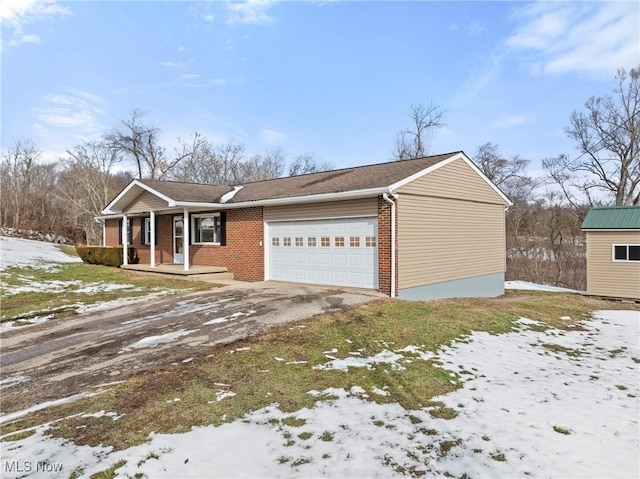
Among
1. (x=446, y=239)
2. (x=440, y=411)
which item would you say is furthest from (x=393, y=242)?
(x=440, y=411)

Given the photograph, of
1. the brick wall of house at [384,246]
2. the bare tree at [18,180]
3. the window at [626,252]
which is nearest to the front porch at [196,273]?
the brick wall of house at [384,246]

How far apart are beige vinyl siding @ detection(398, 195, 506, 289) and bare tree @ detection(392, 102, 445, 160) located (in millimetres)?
21374

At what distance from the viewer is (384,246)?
1073 centimetres

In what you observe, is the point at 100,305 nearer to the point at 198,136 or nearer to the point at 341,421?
the point at 341,421

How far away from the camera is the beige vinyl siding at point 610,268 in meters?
15.8

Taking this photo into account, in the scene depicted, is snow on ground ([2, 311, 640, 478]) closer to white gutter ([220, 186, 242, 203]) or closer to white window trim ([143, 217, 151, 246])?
white gutter ([220, 186, 242, 203])

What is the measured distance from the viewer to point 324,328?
7355mm

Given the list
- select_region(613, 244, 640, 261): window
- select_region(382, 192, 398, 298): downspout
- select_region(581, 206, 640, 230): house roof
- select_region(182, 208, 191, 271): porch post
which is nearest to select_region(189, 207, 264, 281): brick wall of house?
select_region(182, 208, 191, 271): porch post

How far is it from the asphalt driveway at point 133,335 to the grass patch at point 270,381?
0.58 m

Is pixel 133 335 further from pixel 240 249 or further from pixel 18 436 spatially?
pixel 240 249

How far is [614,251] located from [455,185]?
8.82 meters

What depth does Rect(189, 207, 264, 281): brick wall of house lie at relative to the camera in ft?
46.0

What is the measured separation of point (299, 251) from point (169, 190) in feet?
21.8

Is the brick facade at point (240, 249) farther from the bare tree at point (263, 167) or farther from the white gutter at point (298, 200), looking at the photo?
the bare tree at point (263, 167)
